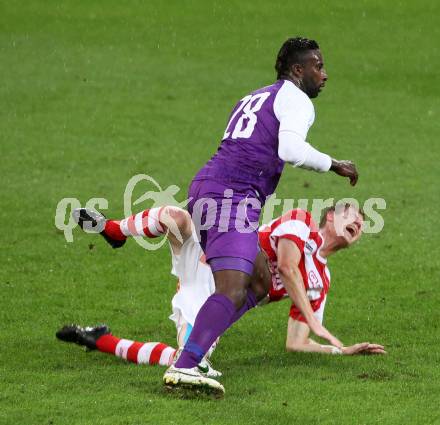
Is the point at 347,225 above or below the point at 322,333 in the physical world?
above

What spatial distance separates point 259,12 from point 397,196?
12.9 m

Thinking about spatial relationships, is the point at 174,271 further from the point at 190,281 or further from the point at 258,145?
the point at 258,145

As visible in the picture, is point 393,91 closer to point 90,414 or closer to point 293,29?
point 293,29

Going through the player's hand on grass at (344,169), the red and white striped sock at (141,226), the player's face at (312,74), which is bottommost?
the red and white striped sock at (141,226)

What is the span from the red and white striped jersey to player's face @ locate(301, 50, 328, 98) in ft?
4.12

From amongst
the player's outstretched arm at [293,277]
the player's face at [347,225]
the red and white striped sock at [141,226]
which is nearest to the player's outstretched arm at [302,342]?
the player's outstretched arm at [293,277]

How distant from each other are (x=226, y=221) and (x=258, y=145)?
21.5 inches

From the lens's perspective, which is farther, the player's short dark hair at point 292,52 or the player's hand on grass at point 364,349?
the player's hand on grass at point 364,349

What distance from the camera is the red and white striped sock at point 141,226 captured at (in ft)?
26.7

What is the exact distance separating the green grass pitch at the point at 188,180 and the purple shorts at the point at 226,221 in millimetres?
842

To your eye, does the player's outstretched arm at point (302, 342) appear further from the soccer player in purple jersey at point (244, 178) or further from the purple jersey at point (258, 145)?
the purple jersey at point (258, 145)

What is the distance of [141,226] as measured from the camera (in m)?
8.23

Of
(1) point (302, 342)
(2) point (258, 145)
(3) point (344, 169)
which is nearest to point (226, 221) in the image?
(2) point (258, 145)

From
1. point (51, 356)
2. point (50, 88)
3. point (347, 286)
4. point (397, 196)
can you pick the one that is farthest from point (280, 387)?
point (50, 88)
